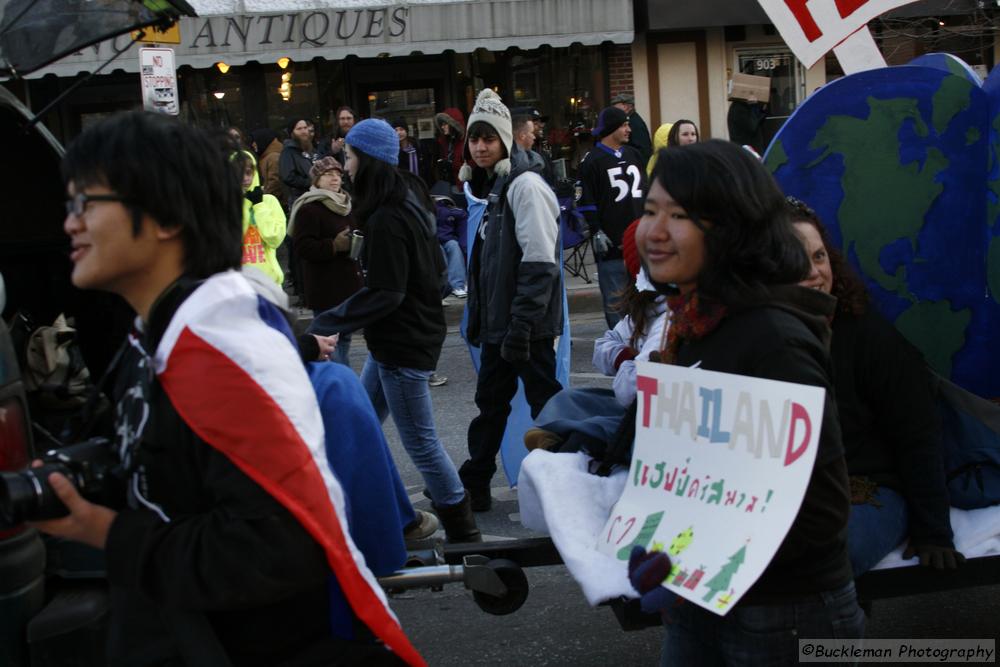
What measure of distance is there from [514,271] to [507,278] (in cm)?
5

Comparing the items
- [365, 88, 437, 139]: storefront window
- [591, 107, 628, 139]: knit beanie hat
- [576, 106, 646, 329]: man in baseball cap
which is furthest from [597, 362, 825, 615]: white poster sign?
[365, 88, 437, 139]: storefront window

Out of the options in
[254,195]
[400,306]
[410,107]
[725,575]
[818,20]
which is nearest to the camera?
[725,575]

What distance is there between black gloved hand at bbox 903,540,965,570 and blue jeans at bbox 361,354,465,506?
238 cm

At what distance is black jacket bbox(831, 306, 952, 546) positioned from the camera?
315 cm

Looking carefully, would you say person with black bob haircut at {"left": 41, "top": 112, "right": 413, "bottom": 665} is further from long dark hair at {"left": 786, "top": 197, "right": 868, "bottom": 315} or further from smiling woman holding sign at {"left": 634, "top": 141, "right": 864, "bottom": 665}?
long dark hair at {"left": 786, "top": 197, "right": 868, "bottom": 315}

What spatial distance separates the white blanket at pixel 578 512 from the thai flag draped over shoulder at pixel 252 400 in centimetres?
106

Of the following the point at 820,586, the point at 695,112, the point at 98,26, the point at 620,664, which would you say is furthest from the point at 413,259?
the point at 695,112

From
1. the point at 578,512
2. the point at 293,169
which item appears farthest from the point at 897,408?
the point at 293,169

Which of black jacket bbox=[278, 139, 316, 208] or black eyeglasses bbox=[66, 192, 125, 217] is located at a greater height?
black jacket bbox=[278, 139, 316, 208]

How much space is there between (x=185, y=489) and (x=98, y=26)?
2.67 m

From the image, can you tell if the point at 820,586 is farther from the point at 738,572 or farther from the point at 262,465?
the point at 262,465

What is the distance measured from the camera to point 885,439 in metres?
3.23

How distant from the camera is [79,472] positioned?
184cm

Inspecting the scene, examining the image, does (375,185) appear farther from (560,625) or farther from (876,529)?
(876,529)
